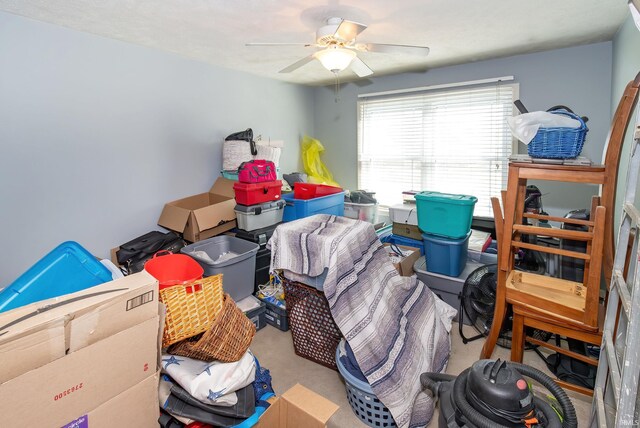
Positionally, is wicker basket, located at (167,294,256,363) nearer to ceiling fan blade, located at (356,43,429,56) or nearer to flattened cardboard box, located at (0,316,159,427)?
flattened cardboard box, located at (0,316,159,427)

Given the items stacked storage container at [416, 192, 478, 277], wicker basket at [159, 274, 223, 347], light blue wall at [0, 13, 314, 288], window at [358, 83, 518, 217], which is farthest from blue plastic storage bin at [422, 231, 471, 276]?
light blue wall at [0, 13, 314, 288]

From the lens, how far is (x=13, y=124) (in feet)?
7.31

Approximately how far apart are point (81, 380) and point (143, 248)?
5.74ft

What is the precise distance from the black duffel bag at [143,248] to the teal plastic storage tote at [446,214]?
2.09m

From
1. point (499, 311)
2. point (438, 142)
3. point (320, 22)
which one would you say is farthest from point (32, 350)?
point (438, 142)

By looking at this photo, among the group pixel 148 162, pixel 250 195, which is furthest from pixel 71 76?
pixel 250 195

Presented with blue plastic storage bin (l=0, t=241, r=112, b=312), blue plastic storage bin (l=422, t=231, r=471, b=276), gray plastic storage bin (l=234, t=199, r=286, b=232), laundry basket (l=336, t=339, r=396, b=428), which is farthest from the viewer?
gray plastic storage bin (l=234, t=199, r=286, b=232)

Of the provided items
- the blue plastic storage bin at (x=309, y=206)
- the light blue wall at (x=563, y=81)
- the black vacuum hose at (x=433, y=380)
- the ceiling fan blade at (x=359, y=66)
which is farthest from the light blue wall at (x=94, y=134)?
the black vacuum hose at (x=433, y=380)

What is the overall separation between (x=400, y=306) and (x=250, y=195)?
158cm

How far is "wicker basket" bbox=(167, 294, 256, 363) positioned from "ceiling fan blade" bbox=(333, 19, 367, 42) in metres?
1.66

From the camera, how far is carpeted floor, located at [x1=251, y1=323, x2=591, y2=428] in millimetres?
1776

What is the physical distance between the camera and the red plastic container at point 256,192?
2920 mm

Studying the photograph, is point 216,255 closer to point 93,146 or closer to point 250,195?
point 250,195

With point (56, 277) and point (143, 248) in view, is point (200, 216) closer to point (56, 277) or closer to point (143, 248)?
point (143, 248)
